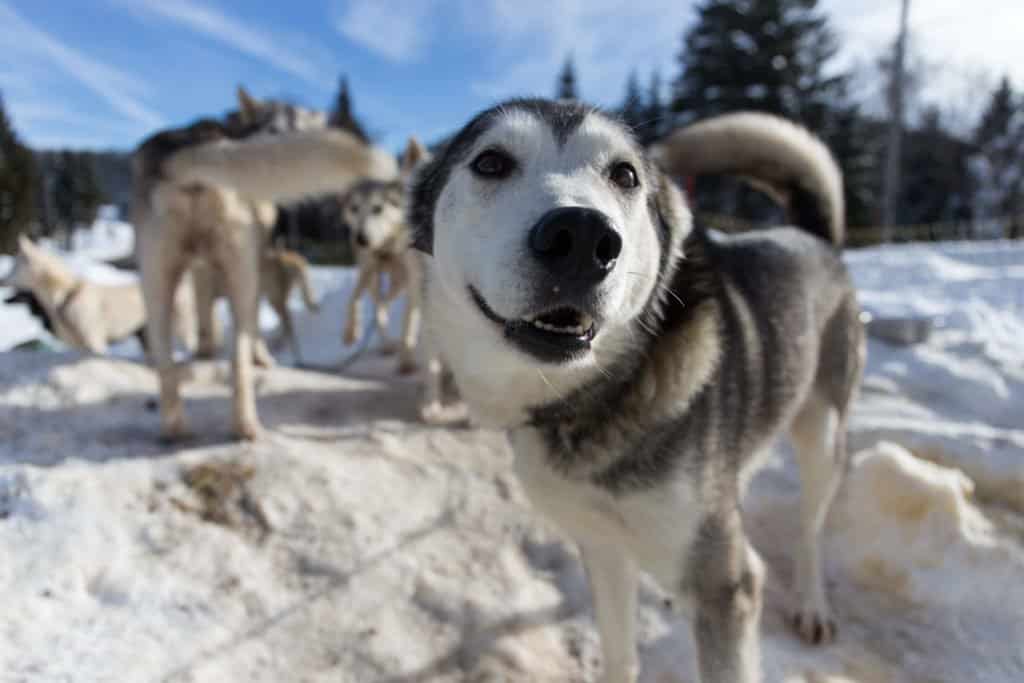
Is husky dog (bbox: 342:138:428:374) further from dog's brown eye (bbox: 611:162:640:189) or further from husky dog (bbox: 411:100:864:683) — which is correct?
dog's brown eye (bbox: 611:162:640:189)

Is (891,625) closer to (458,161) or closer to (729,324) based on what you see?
(729,324)

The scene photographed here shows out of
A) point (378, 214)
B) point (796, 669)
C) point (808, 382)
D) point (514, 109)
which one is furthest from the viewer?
point (378, 214)

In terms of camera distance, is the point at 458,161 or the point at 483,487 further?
the point at 483,487

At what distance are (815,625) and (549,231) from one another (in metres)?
2.20

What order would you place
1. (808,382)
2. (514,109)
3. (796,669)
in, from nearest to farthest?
(514,109), (796,669), (808,382)

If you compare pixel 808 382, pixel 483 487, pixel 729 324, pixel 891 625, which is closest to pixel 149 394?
pixel 483 487

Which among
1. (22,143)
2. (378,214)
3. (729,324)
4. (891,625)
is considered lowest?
(891,625)

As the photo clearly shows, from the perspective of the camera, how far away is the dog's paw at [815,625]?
250cm

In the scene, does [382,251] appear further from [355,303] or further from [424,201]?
[424,201]

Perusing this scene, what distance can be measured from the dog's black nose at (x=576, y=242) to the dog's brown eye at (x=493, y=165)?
1.18 ft

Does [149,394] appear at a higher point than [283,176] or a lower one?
lower

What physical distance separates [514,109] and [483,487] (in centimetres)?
207

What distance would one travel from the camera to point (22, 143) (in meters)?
32.8

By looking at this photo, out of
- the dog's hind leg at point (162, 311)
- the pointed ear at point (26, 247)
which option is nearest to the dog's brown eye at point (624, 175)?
the dog's hind leg at point (162, 311)
